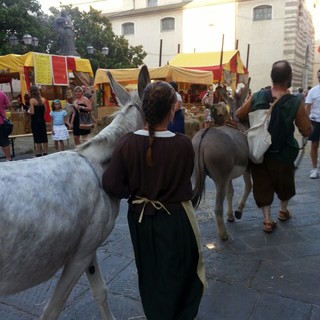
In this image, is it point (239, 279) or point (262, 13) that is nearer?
point (239, 279)

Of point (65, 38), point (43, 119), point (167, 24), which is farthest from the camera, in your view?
point (167, 24)

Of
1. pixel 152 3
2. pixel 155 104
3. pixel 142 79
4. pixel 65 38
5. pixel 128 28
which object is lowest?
pixel 155 104

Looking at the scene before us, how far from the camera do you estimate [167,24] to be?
36.0 meters

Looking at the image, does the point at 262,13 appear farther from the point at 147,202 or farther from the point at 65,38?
the point at 147,202

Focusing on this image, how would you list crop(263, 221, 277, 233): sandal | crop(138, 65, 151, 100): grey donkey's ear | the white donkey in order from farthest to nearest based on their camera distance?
crop(263, 221, 277, 233): sandal
crop(138, 65, 151, 100): grey donkey's ear
the white donkey

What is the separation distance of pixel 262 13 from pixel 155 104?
3326 cm

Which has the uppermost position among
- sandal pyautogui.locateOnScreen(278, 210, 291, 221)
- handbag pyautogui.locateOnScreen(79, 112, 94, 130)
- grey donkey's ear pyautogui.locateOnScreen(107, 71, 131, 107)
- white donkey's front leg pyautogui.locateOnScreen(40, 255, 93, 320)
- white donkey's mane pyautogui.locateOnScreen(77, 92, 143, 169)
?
grey donkey's ear pyautogui.locateOnScreen(107, 71, 131, 107)

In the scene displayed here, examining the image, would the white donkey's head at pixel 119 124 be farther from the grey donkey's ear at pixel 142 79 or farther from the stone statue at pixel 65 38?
the stone statue at pixel 65 38

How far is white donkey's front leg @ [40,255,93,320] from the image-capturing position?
6.45ft

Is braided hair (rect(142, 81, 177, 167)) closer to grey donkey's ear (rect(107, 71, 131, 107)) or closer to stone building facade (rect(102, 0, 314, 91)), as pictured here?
grey donkey's ear (rect(107, 71, 131, 107))

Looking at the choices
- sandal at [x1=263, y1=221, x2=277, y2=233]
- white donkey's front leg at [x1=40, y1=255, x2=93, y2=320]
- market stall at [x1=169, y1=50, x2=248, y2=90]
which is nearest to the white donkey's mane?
white donkey's front leg at [x1=40, y1=255, x2=93, y2=320]

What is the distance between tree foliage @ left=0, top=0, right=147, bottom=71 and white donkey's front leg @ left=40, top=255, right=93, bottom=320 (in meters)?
19.7

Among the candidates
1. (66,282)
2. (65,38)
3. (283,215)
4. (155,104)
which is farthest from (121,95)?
(65,38)

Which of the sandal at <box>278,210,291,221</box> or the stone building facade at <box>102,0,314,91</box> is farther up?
the stone building facade at <box>102,0,314,91</box>
